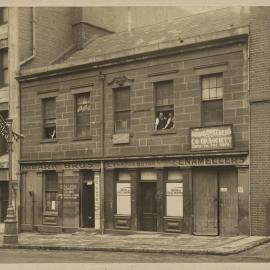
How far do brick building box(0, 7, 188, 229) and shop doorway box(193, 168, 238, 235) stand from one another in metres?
9.84

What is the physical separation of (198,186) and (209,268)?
30.9 ft

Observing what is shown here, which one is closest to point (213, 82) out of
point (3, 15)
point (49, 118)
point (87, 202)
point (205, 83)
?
point (205, 83)

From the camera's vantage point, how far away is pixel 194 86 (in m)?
21.5

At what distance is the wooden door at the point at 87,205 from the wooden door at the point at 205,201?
543cm

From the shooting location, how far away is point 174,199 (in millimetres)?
22109

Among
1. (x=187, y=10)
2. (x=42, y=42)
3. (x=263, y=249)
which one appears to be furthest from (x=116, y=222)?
(x=187, y=10)

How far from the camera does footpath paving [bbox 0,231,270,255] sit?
685 inches

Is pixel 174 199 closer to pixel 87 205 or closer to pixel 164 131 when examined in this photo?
pixel 164 131

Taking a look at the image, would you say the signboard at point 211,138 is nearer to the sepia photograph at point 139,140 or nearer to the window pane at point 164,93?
the sepia photograph at point 139,140

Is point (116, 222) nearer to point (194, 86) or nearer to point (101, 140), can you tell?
point (101, 140)

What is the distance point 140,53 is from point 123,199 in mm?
6033

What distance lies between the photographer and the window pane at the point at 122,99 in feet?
77.8

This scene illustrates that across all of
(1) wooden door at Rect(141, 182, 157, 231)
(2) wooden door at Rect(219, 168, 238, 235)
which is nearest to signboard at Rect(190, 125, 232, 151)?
(2) wooden door at Rect(219, 168, 238, 235)

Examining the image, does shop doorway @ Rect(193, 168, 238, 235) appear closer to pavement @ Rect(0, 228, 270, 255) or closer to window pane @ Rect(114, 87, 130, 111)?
pavement @ Rect(0, 228, 270, 255)
